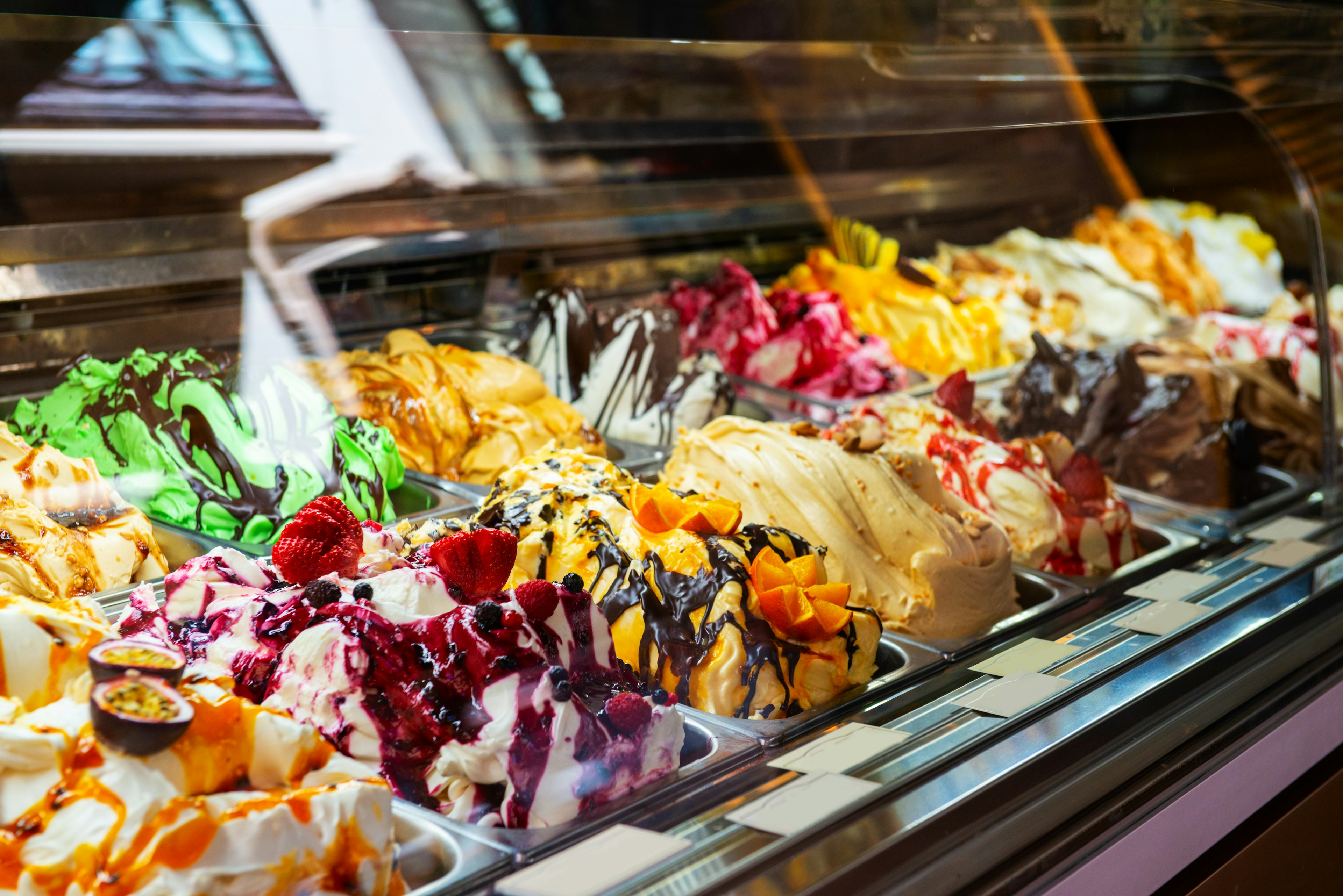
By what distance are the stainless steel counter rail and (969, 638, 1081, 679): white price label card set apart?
0.02m

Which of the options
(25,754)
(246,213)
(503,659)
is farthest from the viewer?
(246,213)

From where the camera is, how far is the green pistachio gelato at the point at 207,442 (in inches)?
75.1

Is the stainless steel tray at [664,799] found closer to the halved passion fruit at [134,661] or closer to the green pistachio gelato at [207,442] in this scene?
the halved passion fruit at [134,661]

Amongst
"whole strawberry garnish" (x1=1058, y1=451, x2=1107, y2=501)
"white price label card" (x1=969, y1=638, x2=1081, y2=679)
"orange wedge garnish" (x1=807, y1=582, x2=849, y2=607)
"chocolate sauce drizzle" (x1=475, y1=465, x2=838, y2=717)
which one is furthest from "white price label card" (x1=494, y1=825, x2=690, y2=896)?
"whole strawberry garnish" (x1=1058, y1=451, x2=1107, y2=501)

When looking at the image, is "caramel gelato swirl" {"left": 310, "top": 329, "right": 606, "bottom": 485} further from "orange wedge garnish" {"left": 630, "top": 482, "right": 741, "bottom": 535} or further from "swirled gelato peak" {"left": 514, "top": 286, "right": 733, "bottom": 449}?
"orange wedge garnish" {"left": 630, "top": 482, "right": 741, "bottom": 535}

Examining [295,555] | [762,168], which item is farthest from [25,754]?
[762,168]

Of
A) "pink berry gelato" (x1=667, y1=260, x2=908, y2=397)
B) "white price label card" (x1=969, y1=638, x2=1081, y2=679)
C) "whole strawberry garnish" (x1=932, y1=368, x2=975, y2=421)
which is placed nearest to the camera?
"white price label card" (x1=969, y1=638, x2=1081, y2=679)

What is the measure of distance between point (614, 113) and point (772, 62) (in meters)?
0.40

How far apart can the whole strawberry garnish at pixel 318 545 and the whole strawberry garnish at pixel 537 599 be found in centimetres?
21

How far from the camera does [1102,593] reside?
2.17 m

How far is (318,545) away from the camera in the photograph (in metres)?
1.39

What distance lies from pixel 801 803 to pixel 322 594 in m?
0.57

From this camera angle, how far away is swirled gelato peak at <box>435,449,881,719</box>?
1.58 meters

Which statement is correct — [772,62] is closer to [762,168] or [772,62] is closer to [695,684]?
[762,168]
